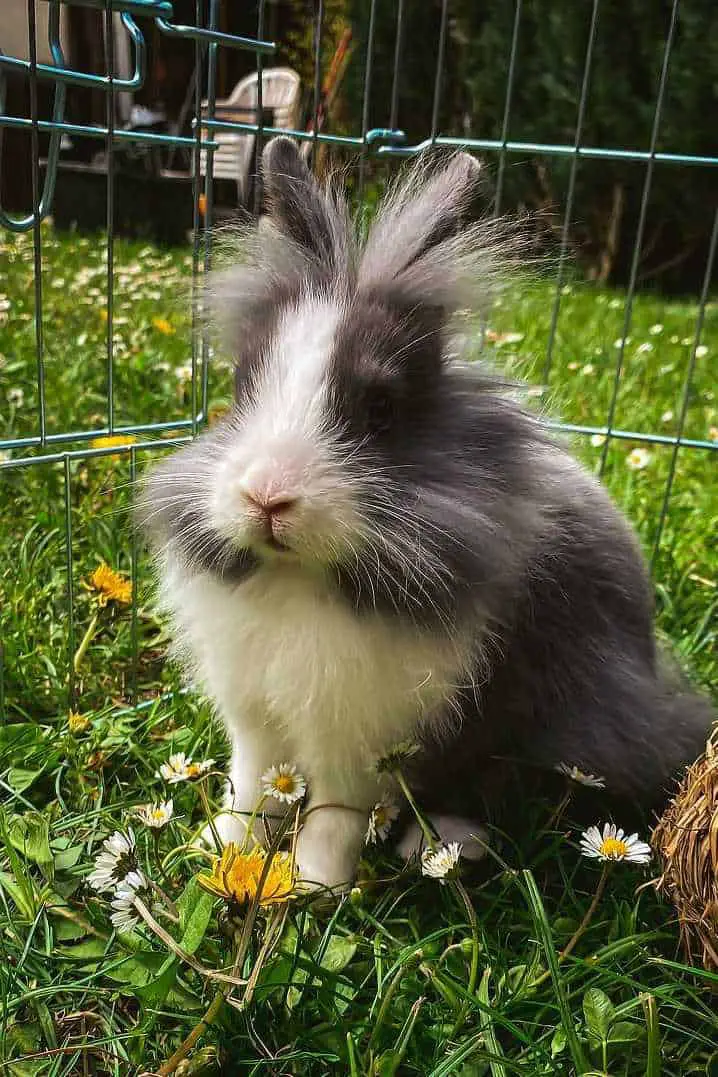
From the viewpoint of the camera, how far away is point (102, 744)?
200 centimetres

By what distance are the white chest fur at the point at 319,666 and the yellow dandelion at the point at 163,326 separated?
104 inches

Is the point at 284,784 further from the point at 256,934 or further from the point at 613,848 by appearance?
the point at 613,848

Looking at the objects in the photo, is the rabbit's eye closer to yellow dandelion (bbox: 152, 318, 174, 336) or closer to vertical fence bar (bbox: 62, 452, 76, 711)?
vertical fence bar (bbox: 62, 452, 76, 711)

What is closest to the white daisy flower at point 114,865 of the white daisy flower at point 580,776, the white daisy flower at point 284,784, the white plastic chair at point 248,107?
the white daisy flower at point 284,784

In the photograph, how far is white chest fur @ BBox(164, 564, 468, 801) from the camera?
4.81 ft

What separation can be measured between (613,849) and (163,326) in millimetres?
3196

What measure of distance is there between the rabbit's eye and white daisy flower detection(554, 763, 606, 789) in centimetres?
71

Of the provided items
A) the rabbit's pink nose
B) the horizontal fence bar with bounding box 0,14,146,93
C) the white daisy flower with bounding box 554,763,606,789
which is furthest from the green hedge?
the rabbit's pink nose

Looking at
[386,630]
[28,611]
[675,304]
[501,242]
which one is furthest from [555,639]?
[675,304]

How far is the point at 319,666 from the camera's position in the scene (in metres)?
1.47

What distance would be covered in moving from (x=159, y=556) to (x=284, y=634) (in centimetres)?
33

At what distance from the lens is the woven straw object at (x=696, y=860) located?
1367 mm

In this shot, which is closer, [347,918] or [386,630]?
[386,630]

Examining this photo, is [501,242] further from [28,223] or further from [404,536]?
[28,223]
